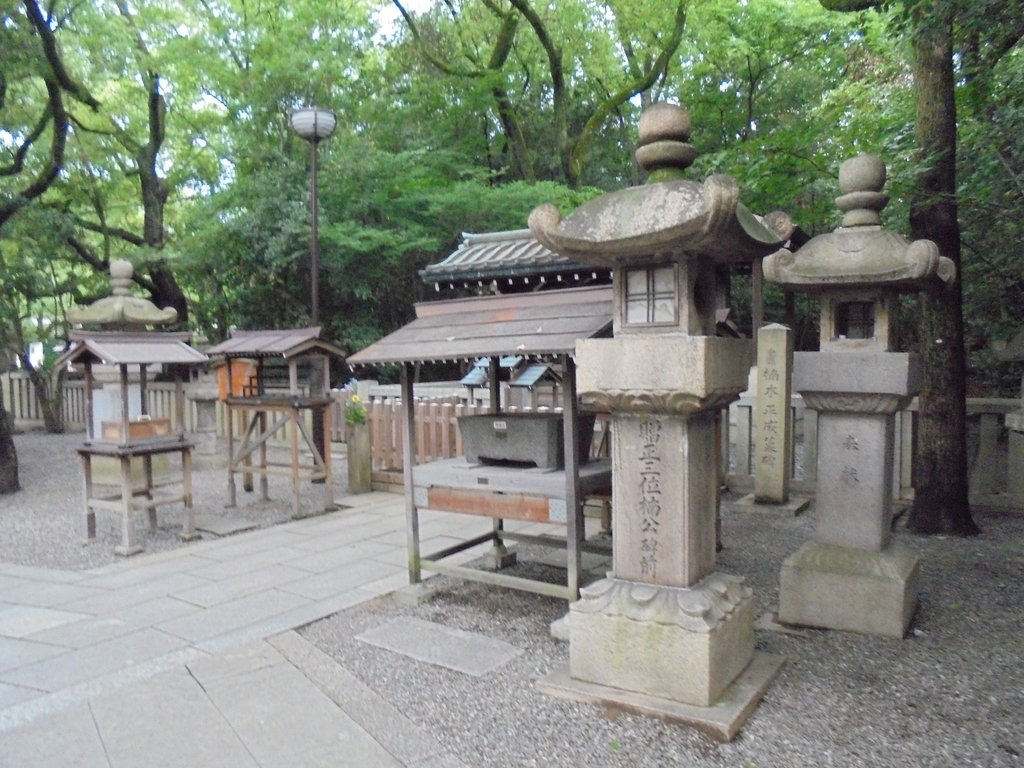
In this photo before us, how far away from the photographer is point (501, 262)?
6.87 metres

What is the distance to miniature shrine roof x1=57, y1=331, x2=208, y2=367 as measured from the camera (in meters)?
7.09

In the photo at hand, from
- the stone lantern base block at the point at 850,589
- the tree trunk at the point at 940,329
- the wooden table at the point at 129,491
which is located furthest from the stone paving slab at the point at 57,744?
the tree trunk at the point at 940,329

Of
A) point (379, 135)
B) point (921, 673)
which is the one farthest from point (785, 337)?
point (379, 135)

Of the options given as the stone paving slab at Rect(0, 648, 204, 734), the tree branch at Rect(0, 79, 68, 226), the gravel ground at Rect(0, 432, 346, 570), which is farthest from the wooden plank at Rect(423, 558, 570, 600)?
the tree branch at Rect(0, 79, 68, 226)

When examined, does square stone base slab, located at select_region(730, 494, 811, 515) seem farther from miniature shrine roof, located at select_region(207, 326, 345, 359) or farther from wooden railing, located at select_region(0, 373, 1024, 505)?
miniature shrine roof, located at select_region(207, 326, 345, 359)

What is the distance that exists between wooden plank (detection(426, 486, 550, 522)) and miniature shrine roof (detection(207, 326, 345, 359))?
339 cm

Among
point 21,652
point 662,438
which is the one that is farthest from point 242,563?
point 662,438

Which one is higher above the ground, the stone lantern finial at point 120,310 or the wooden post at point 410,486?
the stone lantern finial at point 120,310

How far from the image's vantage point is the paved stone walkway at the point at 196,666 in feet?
11.5

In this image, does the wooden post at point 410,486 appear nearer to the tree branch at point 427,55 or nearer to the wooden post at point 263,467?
the wooden post at point 263,467

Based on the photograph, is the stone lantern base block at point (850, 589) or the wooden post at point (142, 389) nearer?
the stone lantern base block at point (850, 589)

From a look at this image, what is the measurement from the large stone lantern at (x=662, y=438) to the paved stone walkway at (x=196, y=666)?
3.86ft

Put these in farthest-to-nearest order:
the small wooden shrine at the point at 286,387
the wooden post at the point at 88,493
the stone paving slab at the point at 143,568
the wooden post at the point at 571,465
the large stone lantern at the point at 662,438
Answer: the small wooden shrine at the point at 286,387, the wooden post at the point at 88,493, the stone paving slab at the point at 143,568, the wooden post at the point at 571,465, the large stone lantern at the point at 662,438

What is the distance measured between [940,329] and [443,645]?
5.81m
